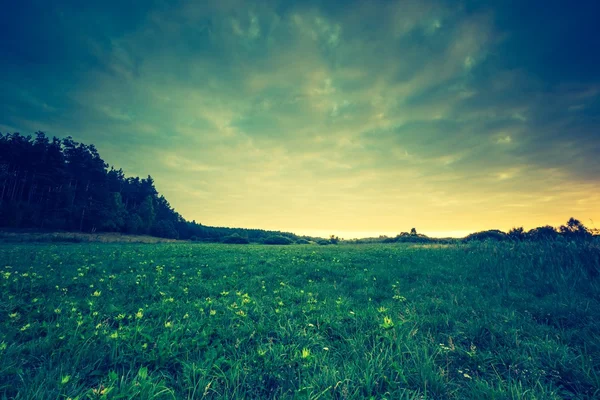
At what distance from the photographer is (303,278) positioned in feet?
31.3

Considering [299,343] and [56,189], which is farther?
[56,189]

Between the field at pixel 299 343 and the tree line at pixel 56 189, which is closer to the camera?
the field at pixel 299 343

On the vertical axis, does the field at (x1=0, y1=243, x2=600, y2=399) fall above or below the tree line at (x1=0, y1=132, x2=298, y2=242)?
below

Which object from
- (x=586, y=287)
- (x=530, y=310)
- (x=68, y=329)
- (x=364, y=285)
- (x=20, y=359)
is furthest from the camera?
(x=364, y=285)

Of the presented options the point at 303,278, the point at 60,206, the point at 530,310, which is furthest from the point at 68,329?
the point at 60,206

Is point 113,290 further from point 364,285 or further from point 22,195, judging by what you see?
point 22,195

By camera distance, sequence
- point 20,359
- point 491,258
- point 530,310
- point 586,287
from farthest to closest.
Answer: point 491,258, point 586,287, point 530,310, point 20,359

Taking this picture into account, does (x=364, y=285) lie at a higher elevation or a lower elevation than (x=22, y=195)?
lower

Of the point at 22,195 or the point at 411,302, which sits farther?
the point at 22,195

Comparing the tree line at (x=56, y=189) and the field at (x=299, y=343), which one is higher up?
the tree line at (x=56, y=189)

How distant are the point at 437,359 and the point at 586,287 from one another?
23.4 feet

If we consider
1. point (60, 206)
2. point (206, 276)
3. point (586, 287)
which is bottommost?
point (206, 276)

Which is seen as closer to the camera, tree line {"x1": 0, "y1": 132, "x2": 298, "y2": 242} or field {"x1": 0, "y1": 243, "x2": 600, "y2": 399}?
field {"x1": 0, "y1": 243, "x2": 600, "y2": 399}

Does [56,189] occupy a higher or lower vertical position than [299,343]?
higher
